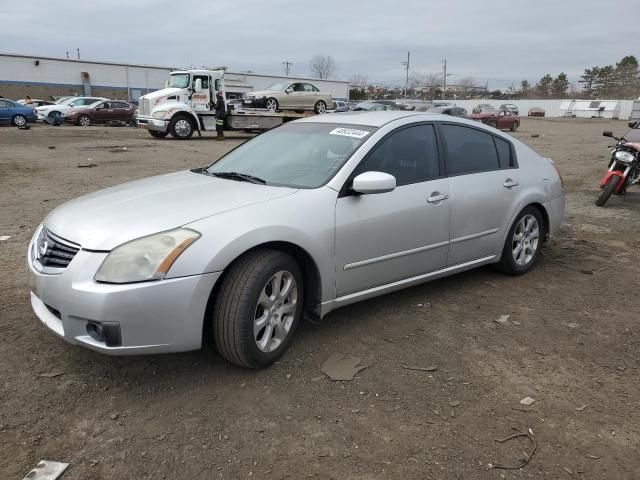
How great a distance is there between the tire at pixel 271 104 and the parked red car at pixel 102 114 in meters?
9.02

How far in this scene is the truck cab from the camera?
20500mm

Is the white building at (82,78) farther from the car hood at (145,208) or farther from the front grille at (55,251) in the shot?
the front grille at (55,251)

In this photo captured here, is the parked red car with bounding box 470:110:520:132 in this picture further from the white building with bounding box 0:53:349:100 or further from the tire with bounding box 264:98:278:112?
the white building with bounding box 0:53:349:100

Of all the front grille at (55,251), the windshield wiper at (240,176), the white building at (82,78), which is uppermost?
the white building at (82,78)

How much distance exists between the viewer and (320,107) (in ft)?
90.8

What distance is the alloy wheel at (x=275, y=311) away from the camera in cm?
314

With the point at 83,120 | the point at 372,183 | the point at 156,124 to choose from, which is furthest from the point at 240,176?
the point at 83,120

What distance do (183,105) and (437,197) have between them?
1849 centimetres

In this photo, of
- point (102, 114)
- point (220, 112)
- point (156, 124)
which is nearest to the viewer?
point (156, 124)

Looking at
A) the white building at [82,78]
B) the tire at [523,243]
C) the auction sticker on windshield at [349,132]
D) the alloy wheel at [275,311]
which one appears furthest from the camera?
the white building at [82,78]

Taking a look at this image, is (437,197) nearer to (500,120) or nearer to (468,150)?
(468,150)

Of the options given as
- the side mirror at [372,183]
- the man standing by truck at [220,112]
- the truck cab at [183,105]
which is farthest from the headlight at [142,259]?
the truck cab at [183,105]

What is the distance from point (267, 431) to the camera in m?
2.67

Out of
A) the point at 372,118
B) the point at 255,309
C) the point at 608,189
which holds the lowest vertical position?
the point at 608,189
